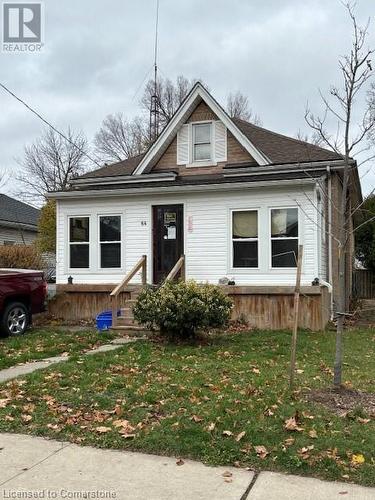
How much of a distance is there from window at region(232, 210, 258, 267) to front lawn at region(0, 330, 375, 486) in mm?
4981

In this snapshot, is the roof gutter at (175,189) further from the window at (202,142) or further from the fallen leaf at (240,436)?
the fallen leaf at (240,436)

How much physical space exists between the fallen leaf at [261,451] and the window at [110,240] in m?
10.5

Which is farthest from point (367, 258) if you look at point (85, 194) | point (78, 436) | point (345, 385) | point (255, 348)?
point (78, 436)

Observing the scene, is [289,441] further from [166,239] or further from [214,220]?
[166,239]

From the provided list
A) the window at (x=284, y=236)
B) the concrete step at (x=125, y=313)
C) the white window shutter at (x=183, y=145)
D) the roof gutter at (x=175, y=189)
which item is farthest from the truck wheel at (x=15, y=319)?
the white window shutter at (x=183, y=145)

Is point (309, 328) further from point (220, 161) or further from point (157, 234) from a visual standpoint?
point (220, 161)

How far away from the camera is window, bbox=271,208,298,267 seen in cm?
1292

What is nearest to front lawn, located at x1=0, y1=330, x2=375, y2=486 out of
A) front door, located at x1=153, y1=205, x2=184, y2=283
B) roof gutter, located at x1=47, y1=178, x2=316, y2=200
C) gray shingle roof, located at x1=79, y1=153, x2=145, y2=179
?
roof gutter, located at x1=47, y1=178, x2=316, y2=200

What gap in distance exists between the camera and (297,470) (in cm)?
416

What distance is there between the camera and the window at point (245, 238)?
13.4 m

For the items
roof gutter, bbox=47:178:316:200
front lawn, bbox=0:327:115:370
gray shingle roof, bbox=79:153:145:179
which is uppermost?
gray shingle roof, bbox=79:153:145:179

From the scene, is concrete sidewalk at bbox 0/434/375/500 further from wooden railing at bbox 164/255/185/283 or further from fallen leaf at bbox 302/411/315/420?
wooden railing at bbox 164/255/185/283
